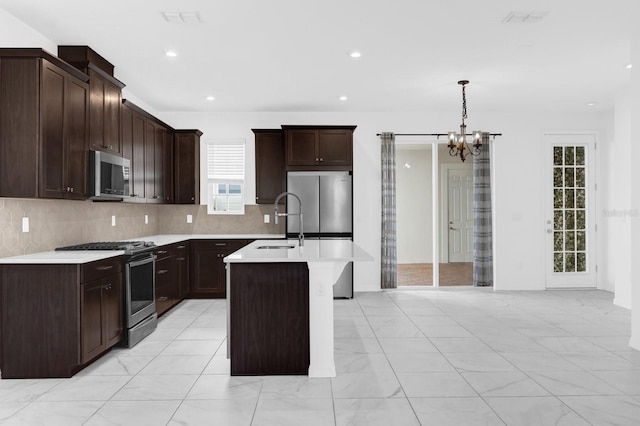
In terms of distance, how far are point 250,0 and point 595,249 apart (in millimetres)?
6569

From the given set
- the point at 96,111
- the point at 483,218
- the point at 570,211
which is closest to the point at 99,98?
the point at 96,111

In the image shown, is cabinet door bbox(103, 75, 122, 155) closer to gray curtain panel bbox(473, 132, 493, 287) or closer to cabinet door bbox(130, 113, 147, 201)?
cabinet door bbox(130, 113, 147, 201)

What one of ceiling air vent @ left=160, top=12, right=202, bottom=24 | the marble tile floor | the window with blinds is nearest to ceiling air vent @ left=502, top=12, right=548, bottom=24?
ceiling air vent @ left=160, top=12, right=202, bottom=24

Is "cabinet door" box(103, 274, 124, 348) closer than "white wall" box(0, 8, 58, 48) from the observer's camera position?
No

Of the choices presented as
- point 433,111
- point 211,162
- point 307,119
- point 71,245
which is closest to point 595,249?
point 433,111

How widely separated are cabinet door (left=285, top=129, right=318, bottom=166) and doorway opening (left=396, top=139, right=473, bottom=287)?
1.49 meters

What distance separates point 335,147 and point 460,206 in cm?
301

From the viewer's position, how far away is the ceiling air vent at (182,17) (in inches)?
139

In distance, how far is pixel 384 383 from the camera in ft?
10.4

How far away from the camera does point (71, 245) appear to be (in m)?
4.34

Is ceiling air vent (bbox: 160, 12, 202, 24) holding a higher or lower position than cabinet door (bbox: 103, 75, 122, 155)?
higher

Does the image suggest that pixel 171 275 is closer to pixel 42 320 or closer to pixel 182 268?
pixel 182 268

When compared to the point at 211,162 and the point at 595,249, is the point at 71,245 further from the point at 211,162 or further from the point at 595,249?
the point at 595,249

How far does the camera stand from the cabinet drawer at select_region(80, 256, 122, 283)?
3359mm
